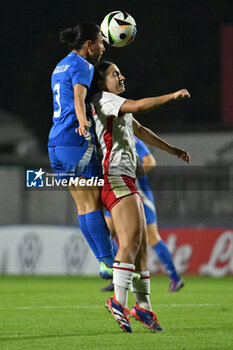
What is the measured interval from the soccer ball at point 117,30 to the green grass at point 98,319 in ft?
7.98

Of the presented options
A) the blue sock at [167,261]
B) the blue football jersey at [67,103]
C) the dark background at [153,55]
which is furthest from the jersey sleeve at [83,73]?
the dark background at [153,55]

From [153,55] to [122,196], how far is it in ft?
96.8

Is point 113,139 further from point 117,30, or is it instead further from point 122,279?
point 117,30

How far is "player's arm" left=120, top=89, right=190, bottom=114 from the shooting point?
229 inches

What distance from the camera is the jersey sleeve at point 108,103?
622 cm

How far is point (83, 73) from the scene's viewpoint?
270 inches

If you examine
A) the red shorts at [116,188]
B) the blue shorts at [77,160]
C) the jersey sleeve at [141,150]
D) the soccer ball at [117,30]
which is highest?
the soccer ball at [117,30]

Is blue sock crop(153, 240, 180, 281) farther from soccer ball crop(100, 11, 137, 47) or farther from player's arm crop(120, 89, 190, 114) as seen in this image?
player's arm crop(120, 89, 190, 114)

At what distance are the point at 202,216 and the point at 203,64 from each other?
19909 millimetres

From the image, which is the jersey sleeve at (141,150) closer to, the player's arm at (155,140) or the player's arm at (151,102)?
the player's arm at (155,140)

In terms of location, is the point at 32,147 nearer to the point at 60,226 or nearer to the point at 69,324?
the point at 60,226

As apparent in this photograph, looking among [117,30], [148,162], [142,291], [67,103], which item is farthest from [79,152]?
[148,162]

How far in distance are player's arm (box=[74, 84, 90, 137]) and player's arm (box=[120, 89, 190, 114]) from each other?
443 millimetres

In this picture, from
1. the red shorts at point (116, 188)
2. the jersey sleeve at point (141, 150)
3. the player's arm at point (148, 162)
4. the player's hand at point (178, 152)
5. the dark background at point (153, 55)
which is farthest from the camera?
the dark background at point (153, 55)
